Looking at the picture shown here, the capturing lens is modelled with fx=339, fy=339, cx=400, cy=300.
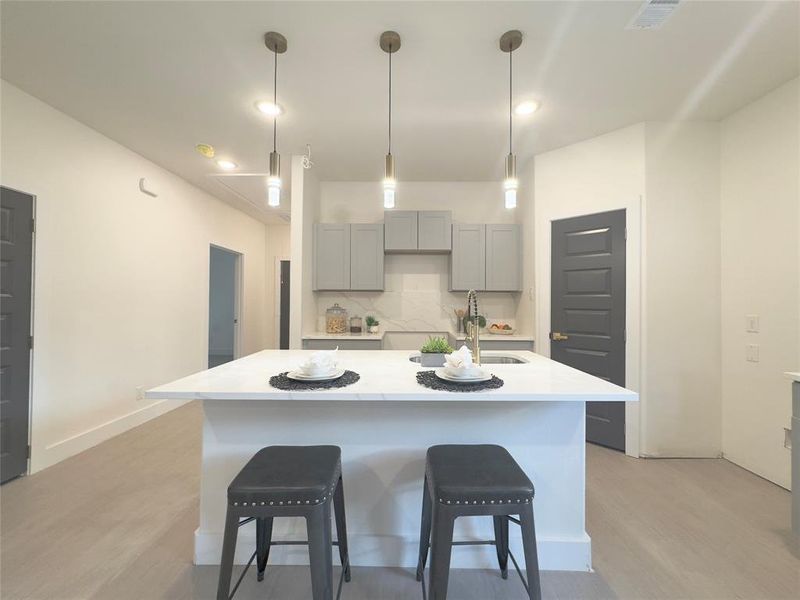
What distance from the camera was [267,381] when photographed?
1.54 meters

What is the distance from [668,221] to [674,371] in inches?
48.3

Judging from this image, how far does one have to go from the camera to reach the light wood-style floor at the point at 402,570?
1.52 m

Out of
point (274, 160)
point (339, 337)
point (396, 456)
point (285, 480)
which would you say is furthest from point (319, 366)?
point (339, 337)

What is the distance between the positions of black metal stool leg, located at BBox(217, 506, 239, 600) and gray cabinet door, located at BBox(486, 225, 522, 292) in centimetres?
322

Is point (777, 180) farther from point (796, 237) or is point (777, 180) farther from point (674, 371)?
point (674, 371)

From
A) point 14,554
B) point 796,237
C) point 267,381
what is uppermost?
point 796,237

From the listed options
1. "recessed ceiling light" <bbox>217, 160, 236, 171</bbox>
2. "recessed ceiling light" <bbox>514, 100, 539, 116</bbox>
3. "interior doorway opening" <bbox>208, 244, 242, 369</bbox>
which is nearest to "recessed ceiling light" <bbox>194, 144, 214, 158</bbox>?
"recessed ceiling light" <bbox>217, 160, 236, 171</bbox>

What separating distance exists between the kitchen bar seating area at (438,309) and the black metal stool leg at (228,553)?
0.01m

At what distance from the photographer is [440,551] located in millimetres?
1203

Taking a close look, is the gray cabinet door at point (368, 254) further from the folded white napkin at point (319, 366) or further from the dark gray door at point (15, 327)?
→ the dark gray door at point (15, 327)

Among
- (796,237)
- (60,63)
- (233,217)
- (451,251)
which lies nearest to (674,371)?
(796,237)

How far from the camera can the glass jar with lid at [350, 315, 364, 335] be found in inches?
155

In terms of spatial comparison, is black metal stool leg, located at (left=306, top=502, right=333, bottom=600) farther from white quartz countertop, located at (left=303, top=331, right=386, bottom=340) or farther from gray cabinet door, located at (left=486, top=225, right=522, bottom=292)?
gray cabinet door, located at (left=486, top=225, right=522, bottom=292)

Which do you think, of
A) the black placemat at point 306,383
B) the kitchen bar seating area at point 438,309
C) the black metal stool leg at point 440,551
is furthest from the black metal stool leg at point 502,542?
the black placemat at point 306,383
